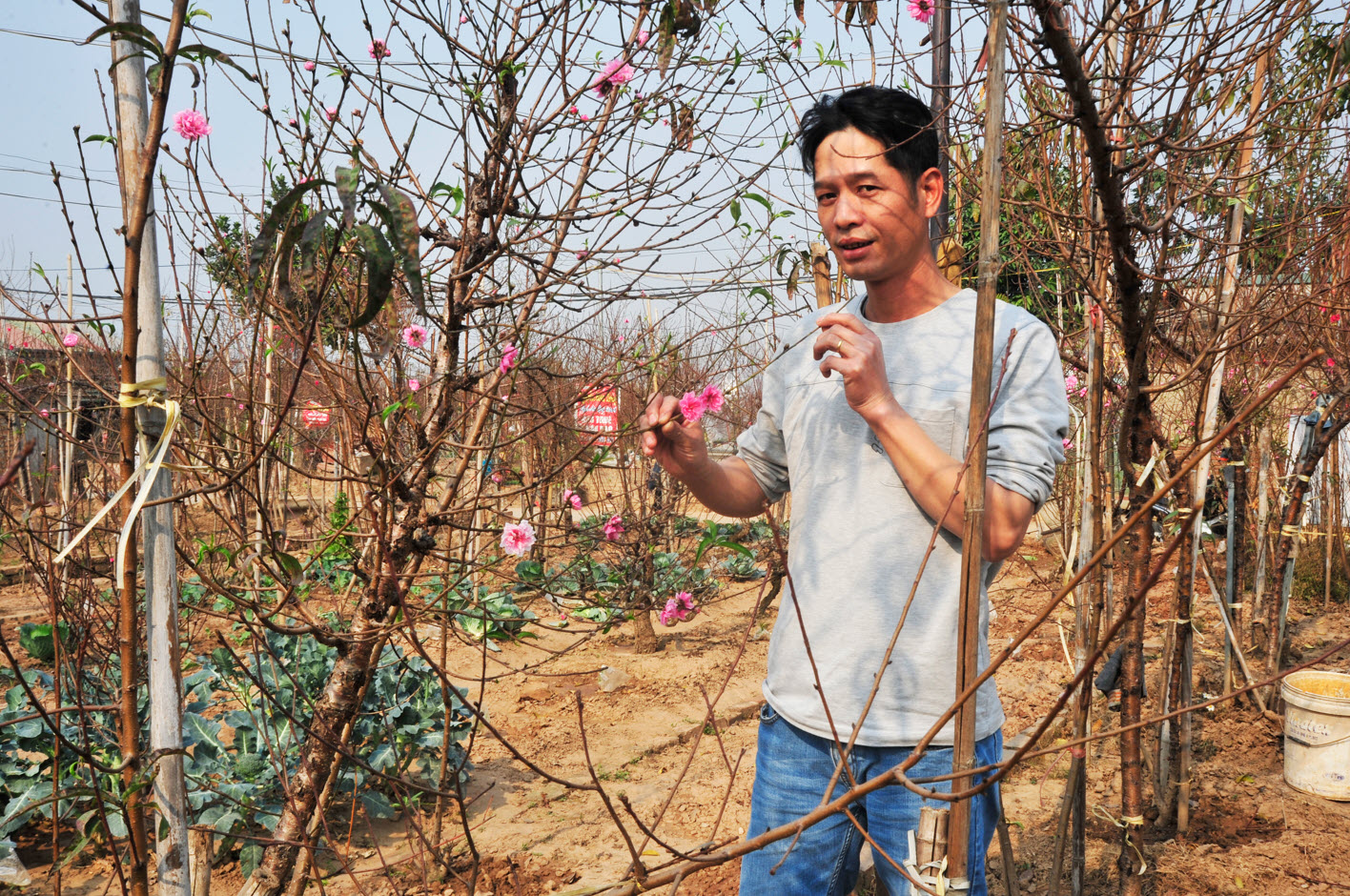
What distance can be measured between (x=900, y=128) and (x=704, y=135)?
3.34 feet

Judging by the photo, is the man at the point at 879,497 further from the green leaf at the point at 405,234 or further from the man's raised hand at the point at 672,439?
the green leaf at the point at 405,234

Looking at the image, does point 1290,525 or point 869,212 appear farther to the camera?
point 1290,525

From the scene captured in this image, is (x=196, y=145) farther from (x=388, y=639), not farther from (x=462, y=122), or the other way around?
(x=388, y=639)

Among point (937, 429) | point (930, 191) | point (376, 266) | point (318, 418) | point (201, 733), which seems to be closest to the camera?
point (376, 266)

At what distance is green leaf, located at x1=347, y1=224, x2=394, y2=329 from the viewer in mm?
806

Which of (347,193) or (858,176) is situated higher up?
(858,176)

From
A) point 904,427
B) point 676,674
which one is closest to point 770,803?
point 904,427

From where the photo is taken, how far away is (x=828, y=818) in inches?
62.6

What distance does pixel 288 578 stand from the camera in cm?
157

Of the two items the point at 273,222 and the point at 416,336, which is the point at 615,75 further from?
the point at 273,222

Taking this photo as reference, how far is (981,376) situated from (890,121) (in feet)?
2.77

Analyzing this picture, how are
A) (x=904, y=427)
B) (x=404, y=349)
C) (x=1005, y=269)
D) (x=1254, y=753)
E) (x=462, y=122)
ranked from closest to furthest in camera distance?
(x=904, y=427), (x=462, y=122), (x=404, y=349), (x=1254, y=753), (x=1005, y=269)

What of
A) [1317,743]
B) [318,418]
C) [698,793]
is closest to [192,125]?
[318,418]

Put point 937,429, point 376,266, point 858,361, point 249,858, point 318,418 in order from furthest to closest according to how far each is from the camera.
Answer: point 318,418, point 249,858, point 937,429, point 858,361, point 376,266
